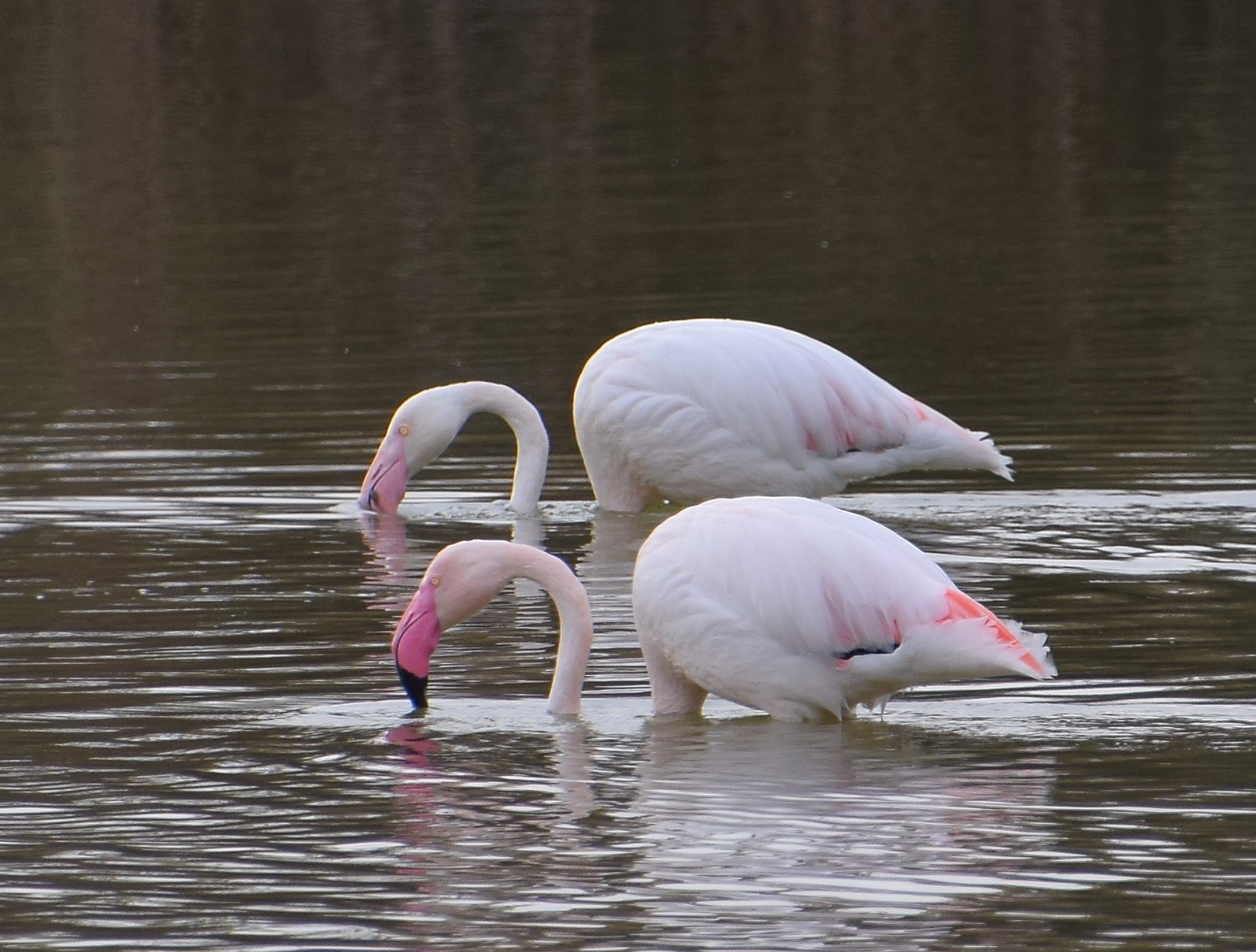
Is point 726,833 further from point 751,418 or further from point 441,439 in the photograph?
point 441,439

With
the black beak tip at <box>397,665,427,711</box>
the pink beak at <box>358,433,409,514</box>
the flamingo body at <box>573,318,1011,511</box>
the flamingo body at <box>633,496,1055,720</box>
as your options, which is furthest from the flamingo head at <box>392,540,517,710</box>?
the pink beak at <box>358,433,409,514</box>

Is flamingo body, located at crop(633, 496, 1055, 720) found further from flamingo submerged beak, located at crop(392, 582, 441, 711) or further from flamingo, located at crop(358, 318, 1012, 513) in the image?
flamingo, located at crop(358, 318, 1012, 513)

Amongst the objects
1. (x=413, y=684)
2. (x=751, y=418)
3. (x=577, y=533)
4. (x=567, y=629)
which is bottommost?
(x=577, y=533)

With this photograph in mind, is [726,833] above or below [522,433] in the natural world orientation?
below

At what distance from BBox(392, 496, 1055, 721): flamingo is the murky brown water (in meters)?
0.13

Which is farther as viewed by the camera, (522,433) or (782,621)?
(522,433)

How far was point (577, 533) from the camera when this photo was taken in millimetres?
8578

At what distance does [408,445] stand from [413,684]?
3.24 metres

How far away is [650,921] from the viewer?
418 cm

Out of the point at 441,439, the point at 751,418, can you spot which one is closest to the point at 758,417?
the point at 751,418

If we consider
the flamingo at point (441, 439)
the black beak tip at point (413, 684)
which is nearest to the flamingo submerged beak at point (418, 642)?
the black beak tip at point (413, 684)

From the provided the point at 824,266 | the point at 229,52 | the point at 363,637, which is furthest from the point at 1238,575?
the point at 229,52

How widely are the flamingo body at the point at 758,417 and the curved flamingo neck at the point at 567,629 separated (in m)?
2.41

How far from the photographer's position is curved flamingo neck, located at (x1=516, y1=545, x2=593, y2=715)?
5.76 m
